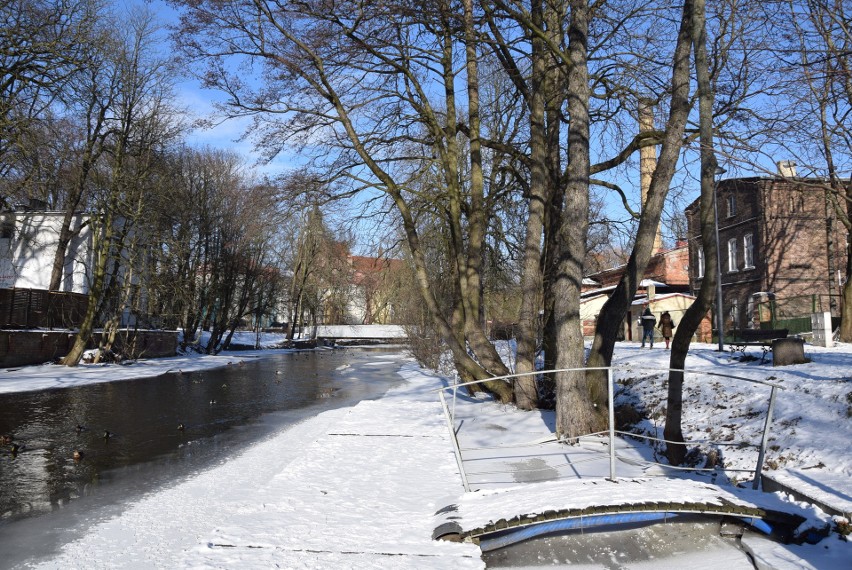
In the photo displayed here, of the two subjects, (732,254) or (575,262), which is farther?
(732,254)

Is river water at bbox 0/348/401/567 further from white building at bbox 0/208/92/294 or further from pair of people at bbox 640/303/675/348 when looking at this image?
white building at bbox 0/208/92/294

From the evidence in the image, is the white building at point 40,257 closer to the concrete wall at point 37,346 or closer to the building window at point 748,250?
the concrete wall at point 37,346

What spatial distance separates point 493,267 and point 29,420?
1249 centimetres

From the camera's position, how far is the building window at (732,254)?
3897 centimetres

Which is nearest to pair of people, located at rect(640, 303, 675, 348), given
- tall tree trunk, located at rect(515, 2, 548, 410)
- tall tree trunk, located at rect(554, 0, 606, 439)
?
tall tree trunk, located at rect(515, 2, 548, 410)

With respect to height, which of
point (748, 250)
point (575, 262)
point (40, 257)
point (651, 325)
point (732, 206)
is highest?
point (732, 206)

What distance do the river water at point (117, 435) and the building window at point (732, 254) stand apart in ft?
78.2

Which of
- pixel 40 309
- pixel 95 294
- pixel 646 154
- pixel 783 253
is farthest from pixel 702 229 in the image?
pixel 783 253

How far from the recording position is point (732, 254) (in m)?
39.2

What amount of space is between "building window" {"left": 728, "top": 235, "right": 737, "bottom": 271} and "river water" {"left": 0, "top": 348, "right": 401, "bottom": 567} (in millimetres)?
23827

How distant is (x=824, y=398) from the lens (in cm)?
924

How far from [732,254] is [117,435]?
1406 inches

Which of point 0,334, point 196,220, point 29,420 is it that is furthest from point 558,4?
point 196,220

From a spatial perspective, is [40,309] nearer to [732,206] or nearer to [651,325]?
[651,325]
